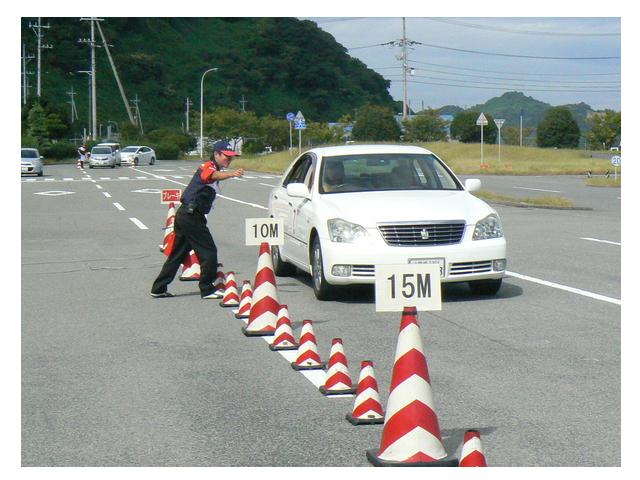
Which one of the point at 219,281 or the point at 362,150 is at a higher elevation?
the point at 362,150

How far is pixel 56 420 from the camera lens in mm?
6293

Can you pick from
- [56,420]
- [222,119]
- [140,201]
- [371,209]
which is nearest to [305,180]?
[371,209]

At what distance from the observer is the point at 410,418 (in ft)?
17.6

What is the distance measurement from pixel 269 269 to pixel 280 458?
4175 mm

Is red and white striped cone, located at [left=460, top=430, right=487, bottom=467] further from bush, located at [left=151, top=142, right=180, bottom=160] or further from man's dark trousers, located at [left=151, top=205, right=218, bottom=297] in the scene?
bush, located at [left=151, top=142, right=180, bottom=160]

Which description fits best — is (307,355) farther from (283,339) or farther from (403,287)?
(403,287)

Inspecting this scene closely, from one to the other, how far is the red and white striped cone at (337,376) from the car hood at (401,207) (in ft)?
12.6

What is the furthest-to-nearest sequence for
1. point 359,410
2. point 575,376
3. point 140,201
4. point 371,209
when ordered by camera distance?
point 140,201, point 371,209, point 575,376, point 359,410

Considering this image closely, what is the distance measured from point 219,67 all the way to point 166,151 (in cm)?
4531

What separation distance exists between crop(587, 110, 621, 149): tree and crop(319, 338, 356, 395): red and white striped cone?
11244 centimetres

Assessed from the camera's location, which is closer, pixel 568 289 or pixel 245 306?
pixel 245 306

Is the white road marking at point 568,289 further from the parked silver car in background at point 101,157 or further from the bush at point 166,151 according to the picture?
the bush at point 166,151

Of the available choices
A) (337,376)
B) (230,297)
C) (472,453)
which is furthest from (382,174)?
(472,453)
